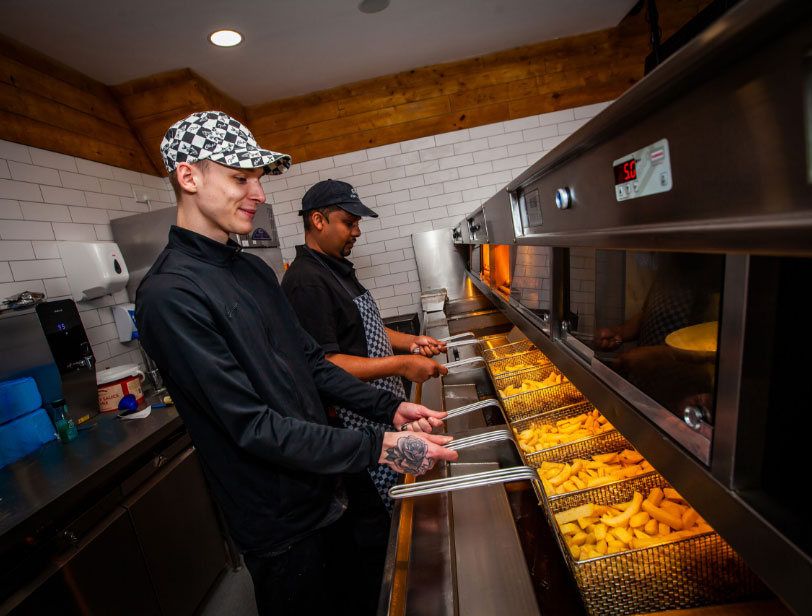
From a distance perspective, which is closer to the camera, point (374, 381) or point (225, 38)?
point (374, 381)

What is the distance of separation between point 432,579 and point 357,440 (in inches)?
15.6

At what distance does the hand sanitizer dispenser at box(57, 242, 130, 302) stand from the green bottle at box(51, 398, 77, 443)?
100 centimetres

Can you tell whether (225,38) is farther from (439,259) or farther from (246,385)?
(246,385)

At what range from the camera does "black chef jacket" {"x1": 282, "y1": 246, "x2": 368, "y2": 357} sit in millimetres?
1910

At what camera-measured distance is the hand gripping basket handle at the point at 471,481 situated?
93cm

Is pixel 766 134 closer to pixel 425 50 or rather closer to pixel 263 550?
pixel 263 550

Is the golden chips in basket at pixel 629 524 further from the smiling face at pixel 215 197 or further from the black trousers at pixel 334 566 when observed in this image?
the smiling face at pixel 215 197

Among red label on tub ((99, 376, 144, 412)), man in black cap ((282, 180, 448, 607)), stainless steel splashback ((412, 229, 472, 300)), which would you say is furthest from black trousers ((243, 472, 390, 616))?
stainless steel splashback ((412, 229, 472, 300))

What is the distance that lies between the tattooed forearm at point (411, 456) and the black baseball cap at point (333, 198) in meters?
1.20

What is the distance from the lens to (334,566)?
5.49 ft

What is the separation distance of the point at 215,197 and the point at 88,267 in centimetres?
266

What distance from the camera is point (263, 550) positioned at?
130cm

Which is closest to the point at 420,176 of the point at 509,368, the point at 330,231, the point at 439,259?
the point at 439,259

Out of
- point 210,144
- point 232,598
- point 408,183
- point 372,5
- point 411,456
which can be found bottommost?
point 232,598
